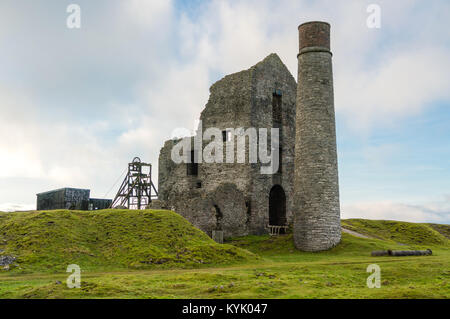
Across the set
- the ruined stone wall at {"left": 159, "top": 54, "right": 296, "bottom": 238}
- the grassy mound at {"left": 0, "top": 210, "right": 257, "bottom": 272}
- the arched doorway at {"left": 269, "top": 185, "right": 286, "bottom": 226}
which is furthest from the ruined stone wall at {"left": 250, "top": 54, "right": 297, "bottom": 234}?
the grassy mound at {"left": 0, "top": 210, "right": 257, "bottom": 272}

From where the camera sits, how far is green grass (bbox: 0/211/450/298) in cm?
1089

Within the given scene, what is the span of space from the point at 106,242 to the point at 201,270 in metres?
5.12

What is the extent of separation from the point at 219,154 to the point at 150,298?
20126 mm

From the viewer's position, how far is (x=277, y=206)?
3108cm

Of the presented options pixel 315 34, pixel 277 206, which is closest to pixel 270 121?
pixel 277 206

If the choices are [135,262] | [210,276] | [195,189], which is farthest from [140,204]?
[210,276]

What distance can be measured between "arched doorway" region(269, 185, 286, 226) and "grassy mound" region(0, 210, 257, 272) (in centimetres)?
1038

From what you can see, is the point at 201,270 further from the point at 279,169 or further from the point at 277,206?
the point at 277,206

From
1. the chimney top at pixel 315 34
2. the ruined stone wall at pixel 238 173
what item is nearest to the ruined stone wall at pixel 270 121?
the ruined stone wall at pixel 238 173

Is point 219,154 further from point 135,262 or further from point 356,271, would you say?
point 356,271

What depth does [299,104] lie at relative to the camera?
25.2 metres

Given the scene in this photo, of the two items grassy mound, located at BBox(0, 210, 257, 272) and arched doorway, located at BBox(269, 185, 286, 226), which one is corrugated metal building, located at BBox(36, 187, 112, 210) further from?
arched doorway, located at BBox(269, 185, 286, 226)

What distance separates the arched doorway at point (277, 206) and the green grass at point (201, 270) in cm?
399
